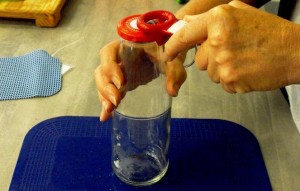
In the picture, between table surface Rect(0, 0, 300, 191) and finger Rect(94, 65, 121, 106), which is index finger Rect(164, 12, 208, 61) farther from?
table surface Rect(0, 0, 300, 191)

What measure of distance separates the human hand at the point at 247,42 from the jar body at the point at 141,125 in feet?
0.36

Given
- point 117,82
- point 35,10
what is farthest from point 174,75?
point 35,10

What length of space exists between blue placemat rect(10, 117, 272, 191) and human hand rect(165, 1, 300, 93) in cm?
20

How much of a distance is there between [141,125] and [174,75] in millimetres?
112

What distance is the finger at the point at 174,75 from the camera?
1.77 ft

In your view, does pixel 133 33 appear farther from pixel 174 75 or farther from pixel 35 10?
pixel 35 10

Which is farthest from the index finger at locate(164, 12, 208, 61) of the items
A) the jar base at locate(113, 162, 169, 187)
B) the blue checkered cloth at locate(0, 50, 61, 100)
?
the blue checkered cloth at locate(0, 50, 61, 100)

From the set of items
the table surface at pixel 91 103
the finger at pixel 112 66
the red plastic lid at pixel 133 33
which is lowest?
the table surface at pixel 91 103

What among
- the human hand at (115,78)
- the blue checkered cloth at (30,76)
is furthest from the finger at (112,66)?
the blue checkered cloth at (30,76)

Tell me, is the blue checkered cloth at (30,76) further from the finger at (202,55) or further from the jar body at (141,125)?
the finger at (202,55)

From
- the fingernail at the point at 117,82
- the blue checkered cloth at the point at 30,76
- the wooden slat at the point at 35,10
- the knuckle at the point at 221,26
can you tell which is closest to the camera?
the knuckle at the point at 221,26

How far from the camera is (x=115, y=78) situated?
0.53m

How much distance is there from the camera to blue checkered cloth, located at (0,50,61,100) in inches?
28.0

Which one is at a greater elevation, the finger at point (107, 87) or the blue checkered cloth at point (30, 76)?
the finger at point (107, 87)
